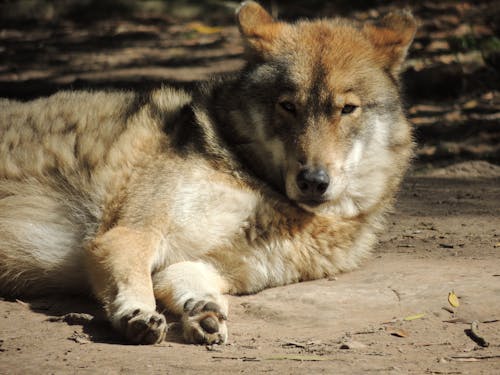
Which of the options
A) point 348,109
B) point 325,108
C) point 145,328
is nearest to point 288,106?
point 325,108

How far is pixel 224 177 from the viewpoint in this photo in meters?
4.43

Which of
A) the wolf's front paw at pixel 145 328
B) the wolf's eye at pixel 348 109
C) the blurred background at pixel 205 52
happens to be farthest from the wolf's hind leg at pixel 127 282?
the blurred background at pixel 205 52

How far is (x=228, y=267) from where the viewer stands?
4.38 meters

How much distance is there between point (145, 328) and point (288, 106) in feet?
5.20

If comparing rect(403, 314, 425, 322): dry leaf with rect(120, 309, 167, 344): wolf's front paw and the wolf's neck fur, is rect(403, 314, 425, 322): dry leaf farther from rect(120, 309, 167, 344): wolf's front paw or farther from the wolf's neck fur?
rect(120, 309, 167, 344): wolf's front paw

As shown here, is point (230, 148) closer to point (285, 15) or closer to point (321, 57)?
point (321, 57)

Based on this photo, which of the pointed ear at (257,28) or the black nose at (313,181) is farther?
the pointed ear at (257,28)

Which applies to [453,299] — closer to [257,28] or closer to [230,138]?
[230,138]

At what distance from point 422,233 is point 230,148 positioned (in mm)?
1679

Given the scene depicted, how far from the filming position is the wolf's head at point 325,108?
4328 millimetres

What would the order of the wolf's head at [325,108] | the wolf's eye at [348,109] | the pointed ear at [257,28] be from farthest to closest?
the pointed ear at [257,28]
the wolf's eye at [348,109]
the wolf's head at [325,108]

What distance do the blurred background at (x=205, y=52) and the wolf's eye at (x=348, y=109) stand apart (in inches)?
107

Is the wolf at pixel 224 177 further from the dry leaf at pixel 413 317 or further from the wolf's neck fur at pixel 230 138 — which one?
the dry leaf at pixel 413 317

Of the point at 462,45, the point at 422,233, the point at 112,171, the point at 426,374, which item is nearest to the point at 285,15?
the point at 462,45
